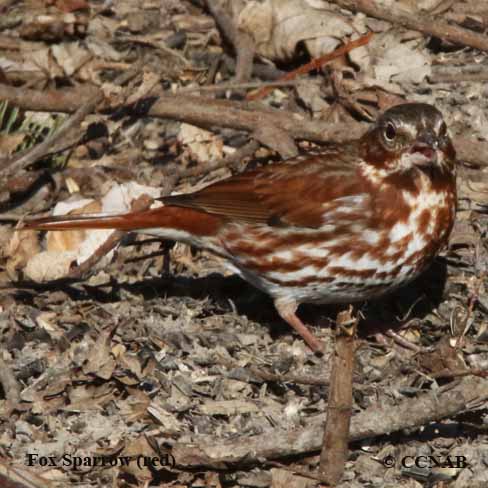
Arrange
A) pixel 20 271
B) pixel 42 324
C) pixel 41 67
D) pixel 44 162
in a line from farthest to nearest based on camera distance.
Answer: pixel 41 67
pixel 44 162
pixel 20 271
pixel 42 324

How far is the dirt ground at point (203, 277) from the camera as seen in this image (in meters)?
5.12

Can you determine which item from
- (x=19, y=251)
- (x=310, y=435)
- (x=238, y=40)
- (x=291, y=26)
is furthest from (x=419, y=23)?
(x=310, y=435)

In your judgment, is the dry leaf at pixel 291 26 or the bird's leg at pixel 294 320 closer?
the bird's leg at pixel 294 320

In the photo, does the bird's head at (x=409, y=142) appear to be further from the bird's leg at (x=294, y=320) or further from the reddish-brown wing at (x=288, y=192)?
the bird's leg at (x=294, y=320)

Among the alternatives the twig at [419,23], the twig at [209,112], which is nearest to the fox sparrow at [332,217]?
the twig at [209,112]

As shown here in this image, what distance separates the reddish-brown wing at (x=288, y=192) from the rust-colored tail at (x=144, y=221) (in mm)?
74

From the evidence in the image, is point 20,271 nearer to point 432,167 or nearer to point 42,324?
point 42,324

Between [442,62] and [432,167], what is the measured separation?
212 cm

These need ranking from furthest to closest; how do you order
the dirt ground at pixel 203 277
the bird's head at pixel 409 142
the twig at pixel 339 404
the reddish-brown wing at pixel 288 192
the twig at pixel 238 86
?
the twig at pixel 238 86 → the reddish-brown wing at pixel 288 192 → the bird's head at pixel 409 142 → the dirt ground at pixel 203 277 → the twig at pixel 339 404

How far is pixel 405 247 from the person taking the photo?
218 inches

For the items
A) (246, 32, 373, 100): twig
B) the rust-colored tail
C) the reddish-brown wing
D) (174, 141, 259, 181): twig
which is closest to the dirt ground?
(174, 141, 259, 181): twig

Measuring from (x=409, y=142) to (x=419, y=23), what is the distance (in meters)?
1.75

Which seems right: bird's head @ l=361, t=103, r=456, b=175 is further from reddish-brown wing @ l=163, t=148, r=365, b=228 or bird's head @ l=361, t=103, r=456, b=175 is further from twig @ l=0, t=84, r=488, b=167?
twig @ l=0, t=84, r=488, b=167

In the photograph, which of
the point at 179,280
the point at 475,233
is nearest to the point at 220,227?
the point at 179,280
